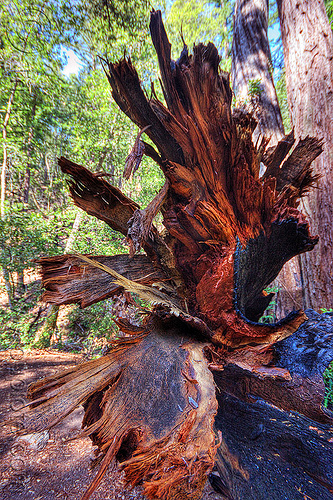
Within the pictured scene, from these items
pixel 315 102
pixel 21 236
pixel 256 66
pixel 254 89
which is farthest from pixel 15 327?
pixel 256 66

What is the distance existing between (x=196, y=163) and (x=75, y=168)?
901 millimetres

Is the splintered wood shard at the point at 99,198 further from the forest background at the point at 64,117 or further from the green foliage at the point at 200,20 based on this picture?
the green foliage at the point at 200,20

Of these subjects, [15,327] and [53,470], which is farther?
[15,327]

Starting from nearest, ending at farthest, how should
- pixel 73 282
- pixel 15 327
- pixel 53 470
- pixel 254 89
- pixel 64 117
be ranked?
pixel 73 282 → pixel 53 470 → pixel 254 89 → pixel 15 327 → pixel 64 117

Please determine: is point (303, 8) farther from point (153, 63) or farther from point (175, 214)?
point (153, 63)

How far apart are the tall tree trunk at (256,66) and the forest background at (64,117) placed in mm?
1523

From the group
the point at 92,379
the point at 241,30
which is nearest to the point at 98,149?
the point at 241,30

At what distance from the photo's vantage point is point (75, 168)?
4.90ft

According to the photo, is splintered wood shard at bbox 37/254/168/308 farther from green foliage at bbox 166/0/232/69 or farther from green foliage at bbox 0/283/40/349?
green foliage at bbox 166/0/232/69

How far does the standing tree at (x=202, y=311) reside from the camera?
3.49 feet

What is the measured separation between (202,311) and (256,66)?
479cm

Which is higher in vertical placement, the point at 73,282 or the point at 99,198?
the point at 99,198

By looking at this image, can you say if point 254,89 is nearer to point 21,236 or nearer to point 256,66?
point 256,66

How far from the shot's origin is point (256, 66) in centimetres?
412
